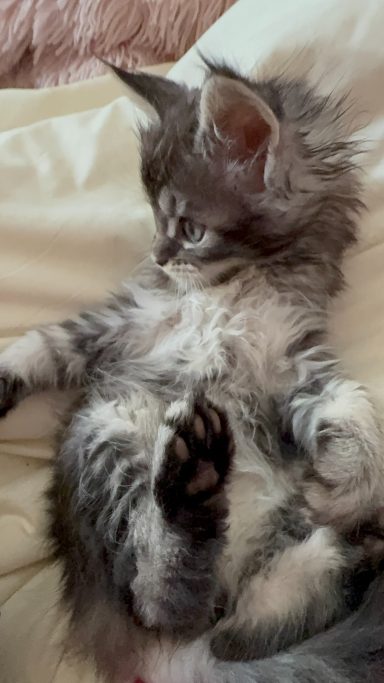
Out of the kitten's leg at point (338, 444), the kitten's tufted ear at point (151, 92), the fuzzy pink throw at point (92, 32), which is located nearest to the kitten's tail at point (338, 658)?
the kitten's leg at point (338, 444)

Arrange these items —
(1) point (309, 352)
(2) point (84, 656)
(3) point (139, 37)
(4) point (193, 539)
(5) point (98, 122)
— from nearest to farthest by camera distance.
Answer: (4) point (193, 539), (2) point (84, 656), (1) point (309, 352), (5) point (98, 122), (3) point (139, 37)

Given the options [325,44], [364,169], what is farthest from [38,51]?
[364,169]

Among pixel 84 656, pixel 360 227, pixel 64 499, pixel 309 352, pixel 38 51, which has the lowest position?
pixel 84 656

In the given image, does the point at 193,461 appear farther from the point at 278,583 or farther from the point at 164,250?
the point at 164,250

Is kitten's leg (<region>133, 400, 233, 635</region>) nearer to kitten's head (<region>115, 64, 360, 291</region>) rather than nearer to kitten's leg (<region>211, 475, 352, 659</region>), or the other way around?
kitten's leg (<region>211, 475, 352, 659</region>)

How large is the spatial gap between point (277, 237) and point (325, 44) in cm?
38

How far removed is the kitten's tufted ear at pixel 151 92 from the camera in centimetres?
141

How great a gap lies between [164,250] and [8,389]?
0.32 meters

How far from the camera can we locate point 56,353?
1398 mm

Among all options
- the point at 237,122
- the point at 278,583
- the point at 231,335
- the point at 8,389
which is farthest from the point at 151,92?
the point at 278,583

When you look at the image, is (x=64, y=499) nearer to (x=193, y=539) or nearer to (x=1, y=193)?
(x=193, y=539)

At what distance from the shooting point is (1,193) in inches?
58.9

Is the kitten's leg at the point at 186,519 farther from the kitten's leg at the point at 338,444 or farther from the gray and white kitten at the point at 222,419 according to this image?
the kitten's leg at the point at 338,444

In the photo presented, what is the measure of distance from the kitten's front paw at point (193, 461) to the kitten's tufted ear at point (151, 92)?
0.57 metres
